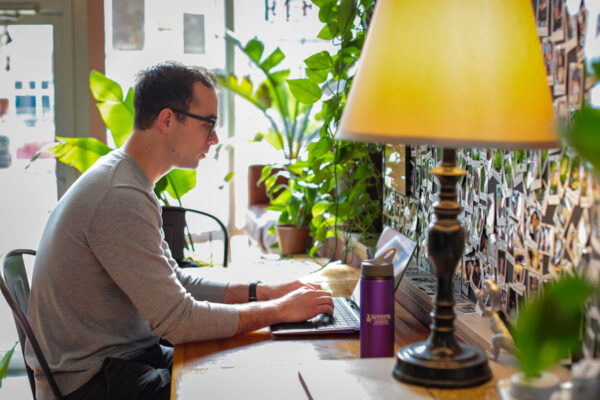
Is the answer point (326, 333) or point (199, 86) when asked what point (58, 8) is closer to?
point (199, 86)

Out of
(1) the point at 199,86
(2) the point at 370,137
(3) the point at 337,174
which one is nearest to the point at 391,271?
(2) the point at 370,137

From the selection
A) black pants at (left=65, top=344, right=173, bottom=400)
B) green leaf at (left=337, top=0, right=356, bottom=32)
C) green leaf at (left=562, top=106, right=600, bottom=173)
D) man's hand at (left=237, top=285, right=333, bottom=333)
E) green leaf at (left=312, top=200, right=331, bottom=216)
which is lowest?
black pants at (left=65, top=344, right=173, bottom=400)

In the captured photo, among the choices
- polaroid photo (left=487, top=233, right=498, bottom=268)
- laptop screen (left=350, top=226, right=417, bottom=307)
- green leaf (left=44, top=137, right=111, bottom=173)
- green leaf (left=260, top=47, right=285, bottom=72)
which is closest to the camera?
polaroid photo (left=487, top=233, right=498, bottom=268)

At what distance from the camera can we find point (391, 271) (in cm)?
139

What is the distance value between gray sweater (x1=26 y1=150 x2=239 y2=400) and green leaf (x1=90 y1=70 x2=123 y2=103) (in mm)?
1790

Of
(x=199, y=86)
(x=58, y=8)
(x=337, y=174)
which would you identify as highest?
(x=58, y=8)

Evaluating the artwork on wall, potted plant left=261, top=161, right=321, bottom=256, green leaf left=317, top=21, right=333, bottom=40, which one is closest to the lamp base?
green leaf left=317, top=21, right=333, bottom=40

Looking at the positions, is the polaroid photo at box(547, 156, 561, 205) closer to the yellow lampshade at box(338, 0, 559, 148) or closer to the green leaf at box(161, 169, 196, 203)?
the yellow lampshade at box(338, 0, 559, 148)

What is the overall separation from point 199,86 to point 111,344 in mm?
825

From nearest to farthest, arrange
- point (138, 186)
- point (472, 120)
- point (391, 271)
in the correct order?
point (472, 120) < point (391, 271) < point (138, 186)

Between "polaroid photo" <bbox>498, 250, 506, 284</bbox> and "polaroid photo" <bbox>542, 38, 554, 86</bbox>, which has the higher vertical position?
"polaroid photo" <bbox>542, 38, 554, 86</bbox>

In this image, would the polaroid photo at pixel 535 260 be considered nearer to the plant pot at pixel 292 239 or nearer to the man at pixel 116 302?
the man at pixel 116 302

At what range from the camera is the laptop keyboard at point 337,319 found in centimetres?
170

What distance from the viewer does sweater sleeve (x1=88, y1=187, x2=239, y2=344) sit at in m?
1.61
